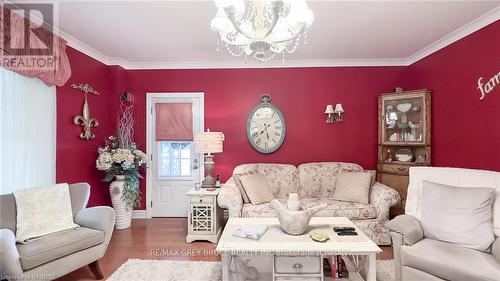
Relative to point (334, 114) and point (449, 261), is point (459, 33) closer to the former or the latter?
point (334, 114)

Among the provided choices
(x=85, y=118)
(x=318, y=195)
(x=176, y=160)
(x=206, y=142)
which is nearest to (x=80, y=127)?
(x=85, y=118)

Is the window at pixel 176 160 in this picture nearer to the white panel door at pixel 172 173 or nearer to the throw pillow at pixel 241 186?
the white panel door at pixel 172 173

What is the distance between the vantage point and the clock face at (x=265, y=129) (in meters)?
4.27

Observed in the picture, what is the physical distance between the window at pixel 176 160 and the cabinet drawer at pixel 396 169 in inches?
121

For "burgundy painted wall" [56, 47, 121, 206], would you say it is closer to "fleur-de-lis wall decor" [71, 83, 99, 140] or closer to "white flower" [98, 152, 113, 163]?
"fleur-de-lis wall decor" [71, 83, 99, 140]

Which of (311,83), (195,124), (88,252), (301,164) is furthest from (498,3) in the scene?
(88,252)

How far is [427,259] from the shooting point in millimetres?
1917

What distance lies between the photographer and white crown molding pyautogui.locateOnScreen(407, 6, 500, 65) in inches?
107

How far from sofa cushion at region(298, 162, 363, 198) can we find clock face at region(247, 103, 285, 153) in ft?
2.10

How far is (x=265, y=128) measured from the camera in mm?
4277

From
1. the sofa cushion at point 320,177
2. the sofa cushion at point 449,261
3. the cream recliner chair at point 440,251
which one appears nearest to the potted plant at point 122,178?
the sofa cushion at point 320,177

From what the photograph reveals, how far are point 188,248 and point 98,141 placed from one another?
6.90 feet

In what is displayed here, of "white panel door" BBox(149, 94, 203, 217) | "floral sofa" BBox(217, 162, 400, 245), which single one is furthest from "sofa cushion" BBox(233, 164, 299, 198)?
"white panel door" BBox(149, 94, 203, 217)

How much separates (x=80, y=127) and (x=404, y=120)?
180 inches
